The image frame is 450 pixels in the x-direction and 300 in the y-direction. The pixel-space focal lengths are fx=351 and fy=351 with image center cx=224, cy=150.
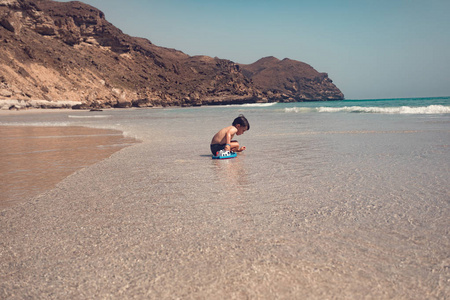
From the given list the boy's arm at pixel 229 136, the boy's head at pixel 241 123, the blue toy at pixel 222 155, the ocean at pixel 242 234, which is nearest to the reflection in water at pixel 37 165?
the ocean at pixel 242 234

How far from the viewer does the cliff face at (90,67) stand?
54750 millimetres

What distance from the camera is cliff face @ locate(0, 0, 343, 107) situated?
5475cm

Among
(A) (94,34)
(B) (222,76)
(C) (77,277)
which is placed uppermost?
(A) (94,34)

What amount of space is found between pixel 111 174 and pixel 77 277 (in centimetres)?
294

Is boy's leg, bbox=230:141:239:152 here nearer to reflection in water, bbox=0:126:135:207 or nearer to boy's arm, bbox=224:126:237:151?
boy's arm, bbox=224:126:237:151

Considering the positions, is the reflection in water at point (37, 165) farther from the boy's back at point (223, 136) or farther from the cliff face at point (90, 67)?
the cliff face at point (90, 67)

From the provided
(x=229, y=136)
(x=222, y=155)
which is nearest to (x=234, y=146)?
(x=229, y=136)

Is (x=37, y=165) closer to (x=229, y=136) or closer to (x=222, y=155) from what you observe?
(x=222, y=155)

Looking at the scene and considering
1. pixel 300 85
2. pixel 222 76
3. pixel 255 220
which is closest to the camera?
pixel 255 220

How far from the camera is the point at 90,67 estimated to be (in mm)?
73812

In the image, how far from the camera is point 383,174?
418 cm

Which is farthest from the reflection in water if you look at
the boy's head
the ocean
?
the boy's head

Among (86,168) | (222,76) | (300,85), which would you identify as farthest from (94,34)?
(300,85)

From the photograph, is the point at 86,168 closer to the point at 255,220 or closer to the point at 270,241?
the point at 255,220
